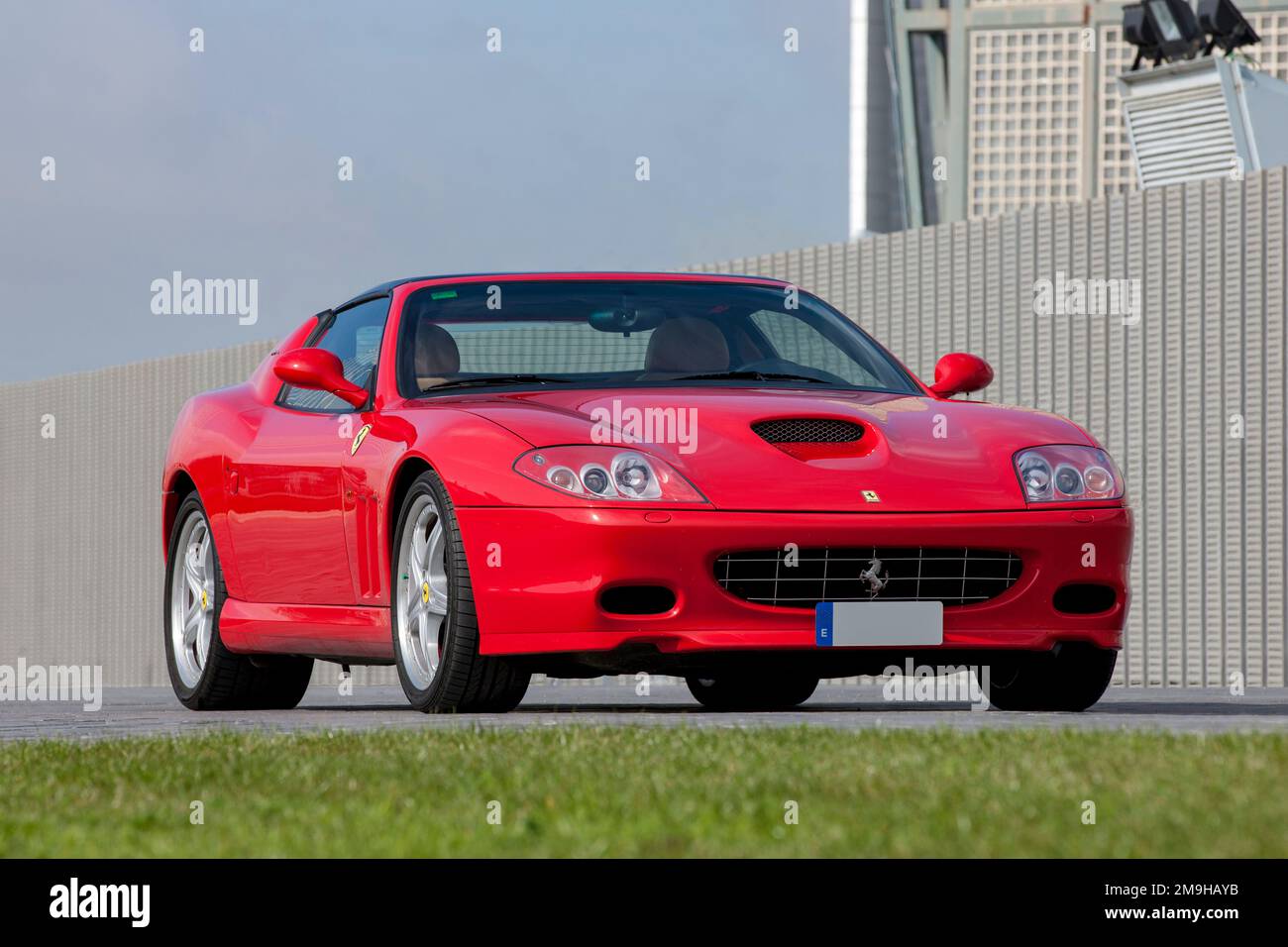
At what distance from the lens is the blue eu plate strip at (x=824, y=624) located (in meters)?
6.97

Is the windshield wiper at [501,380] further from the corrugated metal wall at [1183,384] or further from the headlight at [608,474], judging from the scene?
the corrugated metal wall at [1183,384]

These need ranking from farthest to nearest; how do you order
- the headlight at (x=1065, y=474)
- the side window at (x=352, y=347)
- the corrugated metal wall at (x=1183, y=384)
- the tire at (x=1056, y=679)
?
the corrugated metal wall at (x=1183, y=384)
the side window at (x=352, y=347)
the tire at (x=1056, y=679)
the headlight at (x=1065, y=474)

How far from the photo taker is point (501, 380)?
7.98 metres

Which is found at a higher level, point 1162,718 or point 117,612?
point 1162,718

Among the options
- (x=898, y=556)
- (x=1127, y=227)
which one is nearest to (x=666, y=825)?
(x=898, y=556)

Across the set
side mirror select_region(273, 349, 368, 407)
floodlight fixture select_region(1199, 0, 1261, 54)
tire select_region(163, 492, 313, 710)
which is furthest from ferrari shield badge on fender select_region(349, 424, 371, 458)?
floodlight fixture select_region(1199, 0, 1261, 54)

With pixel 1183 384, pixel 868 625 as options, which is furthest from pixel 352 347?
pixel 1183 384

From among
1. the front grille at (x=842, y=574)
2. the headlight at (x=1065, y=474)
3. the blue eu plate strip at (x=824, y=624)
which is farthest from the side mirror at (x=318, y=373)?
the headlight at (x=1065, y=474)

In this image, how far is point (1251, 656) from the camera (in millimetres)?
12773

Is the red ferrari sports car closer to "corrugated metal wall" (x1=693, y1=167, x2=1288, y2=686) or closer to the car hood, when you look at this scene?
the car hood

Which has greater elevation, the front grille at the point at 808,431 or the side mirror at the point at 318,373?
the side mirror at the point at 318,373

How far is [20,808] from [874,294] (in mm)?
11347

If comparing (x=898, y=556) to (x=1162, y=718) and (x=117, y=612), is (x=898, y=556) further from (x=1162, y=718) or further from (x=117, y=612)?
(x=117, y=612)

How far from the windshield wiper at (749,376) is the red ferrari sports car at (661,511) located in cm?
1
